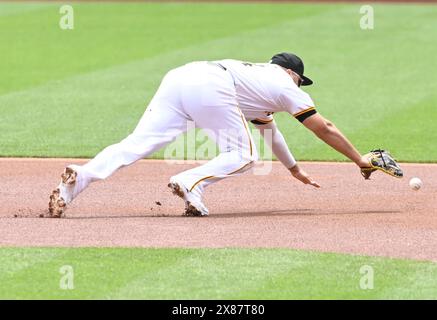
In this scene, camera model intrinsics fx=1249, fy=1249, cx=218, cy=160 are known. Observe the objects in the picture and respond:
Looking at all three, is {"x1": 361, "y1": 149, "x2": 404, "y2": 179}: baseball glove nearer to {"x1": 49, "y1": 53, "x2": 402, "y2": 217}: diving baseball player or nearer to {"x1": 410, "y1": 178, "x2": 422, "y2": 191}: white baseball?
{"x1": 49, "y1": 53, "x2": 402, "y2": 217}: diving baseball player

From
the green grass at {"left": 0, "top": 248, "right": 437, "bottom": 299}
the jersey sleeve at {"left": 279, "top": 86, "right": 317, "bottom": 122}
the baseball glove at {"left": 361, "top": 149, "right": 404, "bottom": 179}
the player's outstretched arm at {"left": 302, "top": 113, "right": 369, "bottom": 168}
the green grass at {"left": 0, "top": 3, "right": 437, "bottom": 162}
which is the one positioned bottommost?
the green grass at {"left": 0, "top": 248, "right": 437, "bottom": 299}

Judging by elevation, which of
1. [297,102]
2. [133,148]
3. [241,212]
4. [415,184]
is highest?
[297,102]

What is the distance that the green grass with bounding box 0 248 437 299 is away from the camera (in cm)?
757

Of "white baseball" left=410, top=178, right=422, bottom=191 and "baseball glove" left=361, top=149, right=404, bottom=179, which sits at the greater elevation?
"baseball glove" left=361, top=149, right=404, bottom=179

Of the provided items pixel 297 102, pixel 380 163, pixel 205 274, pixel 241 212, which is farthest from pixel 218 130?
pixel 205 274

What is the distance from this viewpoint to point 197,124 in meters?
9.90

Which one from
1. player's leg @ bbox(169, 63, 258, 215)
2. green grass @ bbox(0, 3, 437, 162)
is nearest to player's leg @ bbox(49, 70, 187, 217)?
player's leg @ bbox(169, 63, 258, 215)

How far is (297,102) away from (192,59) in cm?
1026

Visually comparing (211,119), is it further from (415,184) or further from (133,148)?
(415,184)

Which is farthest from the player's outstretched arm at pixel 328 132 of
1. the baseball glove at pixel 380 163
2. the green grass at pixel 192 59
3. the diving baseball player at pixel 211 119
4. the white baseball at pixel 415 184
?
the green grass at pixel 192 59

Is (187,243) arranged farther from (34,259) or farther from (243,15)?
(243,15)

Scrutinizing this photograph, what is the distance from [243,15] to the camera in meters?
26.7
